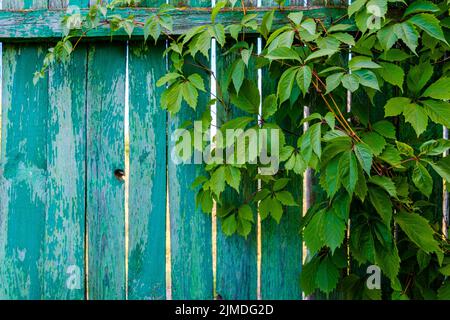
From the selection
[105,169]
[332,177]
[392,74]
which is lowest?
[332,177]

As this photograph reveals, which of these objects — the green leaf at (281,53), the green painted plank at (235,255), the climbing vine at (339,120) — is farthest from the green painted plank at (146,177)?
the green leaf at (281,53)

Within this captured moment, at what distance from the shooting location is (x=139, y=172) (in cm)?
176

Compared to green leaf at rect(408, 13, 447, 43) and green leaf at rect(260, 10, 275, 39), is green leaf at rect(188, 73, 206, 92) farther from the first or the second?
green leaf at rect(408, 13, 447, 43)

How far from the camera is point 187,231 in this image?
177 centimetres

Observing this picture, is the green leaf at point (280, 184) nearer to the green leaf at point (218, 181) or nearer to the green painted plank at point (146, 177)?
the green leaf at point (218, 181)

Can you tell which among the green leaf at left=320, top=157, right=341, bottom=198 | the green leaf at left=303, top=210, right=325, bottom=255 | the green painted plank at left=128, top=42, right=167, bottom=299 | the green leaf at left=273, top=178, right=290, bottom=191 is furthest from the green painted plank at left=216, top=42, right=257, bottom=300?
the green leaf at left=320, top=157, right=341, bottom=198

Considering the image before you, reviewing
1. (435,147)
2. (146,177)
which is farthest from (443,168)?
(146,177)

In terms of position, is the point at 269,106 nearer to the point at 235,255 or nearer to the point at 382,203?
the point at 382,203

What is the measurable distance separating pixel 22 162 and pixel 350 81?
47.4 inches

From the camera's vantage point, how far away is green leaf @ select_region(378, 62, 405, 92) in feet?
4.81

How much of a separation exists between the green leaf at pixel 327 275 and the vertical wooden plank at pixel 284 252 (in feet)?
0.57

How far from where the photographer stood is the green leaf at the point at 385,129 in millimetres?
1552
